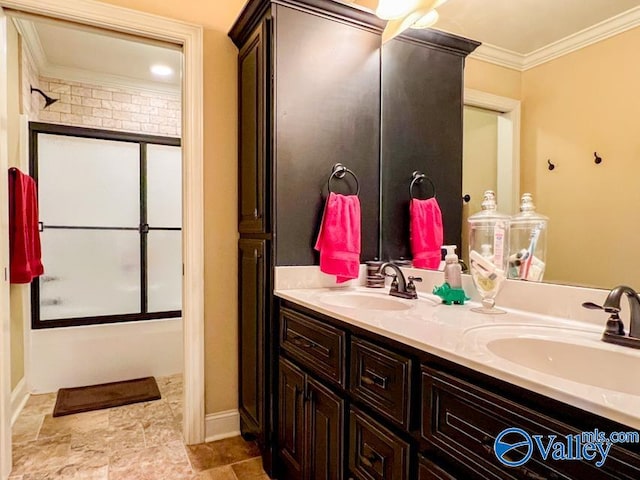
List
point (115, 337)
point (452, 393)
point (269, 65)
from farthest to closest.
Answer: point (115, 337), point (269, 65), point (452, 393)

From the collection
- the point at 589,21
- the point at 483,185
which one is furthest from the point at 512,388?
the point at 589,21

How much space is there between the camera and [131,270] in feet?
11.5

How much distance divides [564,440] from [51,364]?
11.2 ft

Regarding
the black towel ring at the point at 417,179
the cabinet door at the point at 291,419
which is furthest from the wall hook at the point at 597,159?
the cabinet door at the point at 291,419

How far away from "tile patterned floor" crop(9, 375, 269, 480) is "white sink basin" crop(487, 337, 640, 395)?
141 centimetres

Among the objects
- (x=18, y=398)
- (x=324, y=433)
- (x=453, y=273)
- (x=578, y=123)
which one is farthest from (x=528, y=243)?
(x=18, y=398)

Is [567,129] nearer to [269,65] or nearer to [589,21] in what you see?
[589,21]

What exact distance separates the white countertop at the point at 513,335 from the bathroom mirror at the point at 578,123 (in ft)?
0.76

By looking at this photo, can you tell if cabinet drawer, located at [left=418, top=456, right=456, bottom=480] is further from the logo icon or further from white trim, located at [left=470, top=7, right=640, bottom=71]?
white trim, located at [left=470, top=7, right=640, bottom=71]

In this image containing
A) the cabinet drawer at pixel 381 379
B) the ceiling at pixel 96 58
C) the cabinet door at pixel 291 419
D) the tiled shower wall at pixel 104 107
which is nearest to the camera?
the cabinet drawer at pixel 381 379

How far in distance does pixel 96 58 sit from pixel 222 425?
2913mm

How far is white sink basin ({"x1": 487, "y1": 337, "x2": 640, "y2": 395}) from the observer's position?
878mm

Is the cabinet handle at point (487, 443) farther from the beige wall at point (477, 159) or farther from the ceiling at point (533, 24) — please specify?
the ceiling at point (533, 24)

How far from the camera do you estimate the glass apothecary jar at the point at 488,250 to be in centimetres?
137
